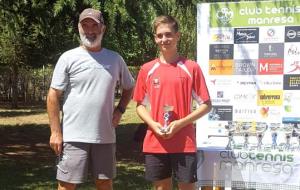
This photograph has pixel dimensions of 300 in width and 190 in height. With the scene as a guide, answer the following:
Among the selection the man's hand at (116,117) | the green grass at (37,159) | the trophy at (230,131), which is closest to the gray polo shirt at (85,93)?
the man's hand at (116,117)

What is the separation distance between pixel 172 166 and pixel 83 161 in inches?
30.1

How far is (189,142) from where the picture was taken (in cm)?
458

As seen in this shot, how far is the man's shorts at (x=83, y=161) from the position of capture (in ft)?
15.2

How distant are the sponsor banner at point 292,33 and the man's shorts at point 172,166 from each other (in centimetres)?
156

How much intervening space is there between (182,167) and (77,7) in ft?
16.2

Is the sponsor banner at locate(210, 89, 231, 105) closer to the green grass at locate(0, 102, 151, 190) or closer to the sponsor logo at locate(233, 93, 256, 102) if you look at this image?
the sponsor logo at locate(233, 93, 256, 102)

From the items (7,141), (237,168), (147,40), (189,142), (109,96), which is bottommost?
(7,141)

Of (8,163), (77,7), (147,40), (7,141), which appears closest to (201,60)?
(77,7)

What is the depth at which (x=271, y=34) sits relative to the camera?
17.4ft

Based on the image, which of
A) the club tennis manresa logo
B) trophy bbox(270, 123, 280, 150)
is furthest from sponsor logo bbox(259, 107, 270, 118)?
the club tennis manresa logo

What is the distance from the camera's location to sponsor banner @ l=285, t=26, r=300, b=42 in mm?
5199

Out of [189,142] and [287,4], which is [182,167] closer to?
[189,142]

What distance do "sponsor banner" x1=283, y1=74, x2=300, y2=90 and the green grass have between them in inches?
121

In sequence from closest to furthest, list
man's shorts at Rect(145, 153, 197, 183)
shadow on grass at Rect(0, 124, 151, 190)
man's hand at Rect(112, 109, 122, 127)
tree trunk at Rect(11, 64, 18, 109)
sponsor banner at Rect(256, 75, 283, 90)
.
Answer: man's shorts at Rect(145, 153, 197, 183) → man's hand at Rect(112, 109, 122, 127) → sponsor banner at Rect(256, 75, 283, 90) → shadow on grass at Rect(0, 124, 151, 190) → tree trunk at Rect(11, 64, 18, 109)
